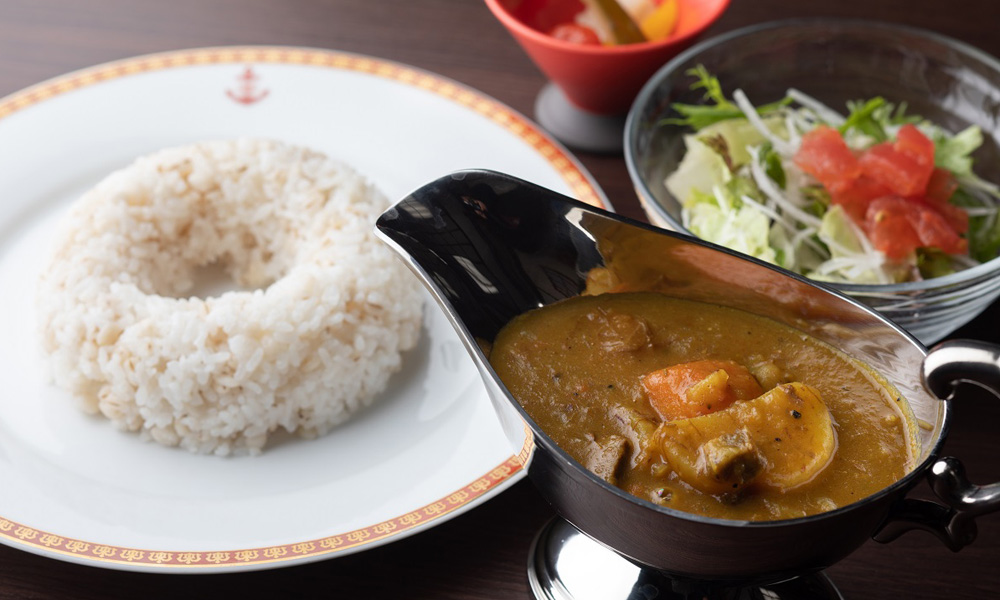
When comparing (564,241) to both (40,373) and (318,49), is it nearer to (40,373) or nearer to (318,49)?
(40,373)

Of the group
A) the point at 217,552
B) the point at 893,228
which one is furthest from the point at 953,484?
the point at 217,552

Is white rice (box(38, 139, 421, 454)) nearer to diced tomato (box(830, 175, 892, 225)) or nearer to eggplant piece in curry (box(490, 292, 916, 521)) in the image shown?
eggplant piece in curry (box(490, 292, 916, 521))

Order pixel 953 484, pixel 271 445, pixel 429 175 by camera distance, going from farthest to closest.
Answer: pixel 429 175
pixel 271 445
pixel 953 484

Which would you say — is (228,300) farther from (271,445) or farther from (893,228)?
(893,228)

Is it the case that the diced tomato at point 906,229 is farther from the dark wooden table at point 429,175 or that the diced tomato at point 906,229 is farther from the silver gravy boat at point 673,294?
the silver gravy boat at point 673,294

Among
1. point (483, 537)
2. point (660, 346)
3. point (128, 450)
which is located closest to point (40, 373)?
point (128, 450)

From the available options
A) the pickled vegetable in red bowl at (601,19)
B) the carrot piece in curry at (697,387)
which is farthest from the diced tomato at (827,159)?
the carrot piece in curry at (697,387)
